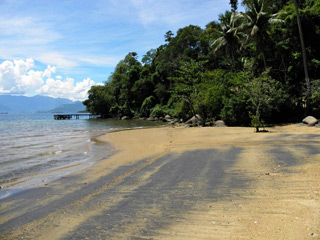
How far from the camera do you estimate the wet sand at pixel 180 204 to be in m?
4.08

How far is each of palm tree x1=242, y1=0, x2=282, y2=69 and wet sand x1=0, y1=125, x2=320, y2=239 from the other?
21834mm

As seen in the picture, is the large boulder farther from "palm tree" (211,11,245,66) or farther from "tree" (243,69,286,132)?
"tree" (243,69,286,132)

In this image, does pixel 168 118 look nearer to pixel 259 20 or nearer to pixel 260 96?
pixel 259 20

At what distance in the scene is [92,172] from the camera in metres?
9.30

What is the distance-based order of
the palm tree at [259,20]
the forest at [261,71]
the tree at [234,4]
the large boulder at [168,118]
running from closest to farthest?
the forest at [261,71] < the palm tree at [259,20] < the large boulder at [168,118] < the tree at [234,4]

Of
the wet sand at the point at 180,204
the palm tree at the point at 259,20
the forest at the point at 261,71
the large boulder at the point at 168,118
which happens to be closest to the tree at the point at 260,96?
the forest at the point at 261,71

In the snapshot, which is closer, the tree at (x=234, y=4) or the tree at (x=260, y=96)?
the tree at (x=260, y=96)

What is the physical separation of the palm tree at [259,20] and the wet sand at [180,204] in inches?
860

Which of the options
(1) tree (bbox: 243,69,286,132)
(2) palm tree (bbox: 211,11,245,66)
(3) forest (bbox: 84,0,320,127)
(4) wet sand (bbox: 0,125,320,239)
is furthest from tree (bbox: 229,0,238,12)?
(4) wet sand (bbox: 0,125,320,239)

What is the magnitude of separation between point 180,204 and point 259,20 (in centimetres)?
2767

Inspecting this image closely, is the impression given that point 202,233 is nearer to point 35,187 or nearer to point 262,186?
point 262,186

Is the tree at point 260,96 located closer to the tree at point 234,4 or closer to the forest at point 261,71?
the forest at point 261,71

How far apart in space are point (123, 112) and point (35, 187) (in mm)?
60664

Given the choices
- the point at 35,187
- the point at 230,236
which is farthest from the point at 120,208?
the point at 35,187
